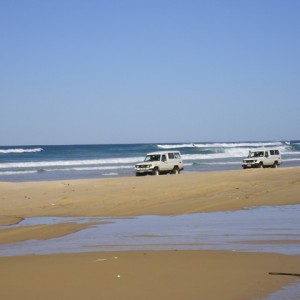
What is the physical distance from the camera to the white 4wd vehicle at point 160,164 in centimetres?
4016

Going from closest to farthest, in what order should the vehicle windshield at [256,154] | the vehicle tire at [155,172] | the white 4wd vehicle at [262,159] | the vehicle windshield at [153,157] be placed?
the vehicle tire at [155,172], the vehicle windshield at [153,157], the white 4wd vehicle at [262,159], the vehicle windshield at [256,154]

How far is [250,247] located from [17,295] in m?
4.24

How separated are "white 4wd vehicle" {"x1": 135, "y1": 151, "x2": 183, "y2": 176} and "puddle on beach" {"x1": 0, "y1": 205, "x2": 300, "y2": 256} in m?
24.1

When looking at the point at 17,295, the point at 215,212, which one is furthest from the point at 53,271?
the point at 215,212

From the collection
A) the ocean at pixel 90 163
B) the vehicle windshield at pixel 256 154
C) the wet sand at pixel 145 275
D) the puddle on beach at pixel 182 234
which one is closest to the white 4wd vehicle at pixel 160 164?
the ocean at pixel 90 163

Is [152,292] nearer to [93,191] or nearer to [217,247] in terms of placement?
[217,247]

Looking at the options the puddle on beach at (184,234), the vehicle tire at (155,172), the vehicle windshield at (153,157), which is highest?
the vehicle windshield at (153,157)

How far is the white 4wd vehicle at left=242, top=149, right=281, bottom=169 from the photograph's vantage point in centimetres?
4491

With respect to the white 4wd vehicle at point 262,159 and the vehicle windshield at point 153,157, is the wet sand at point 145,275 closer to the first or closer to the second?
the vehicle windshield at point 153,157

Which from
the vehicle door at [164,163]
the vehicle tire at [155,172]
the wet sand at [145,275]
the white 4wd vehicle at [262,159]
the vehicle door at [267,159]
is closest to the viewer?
the wet sand at [145,275]

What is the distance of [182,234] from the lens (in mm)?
12133

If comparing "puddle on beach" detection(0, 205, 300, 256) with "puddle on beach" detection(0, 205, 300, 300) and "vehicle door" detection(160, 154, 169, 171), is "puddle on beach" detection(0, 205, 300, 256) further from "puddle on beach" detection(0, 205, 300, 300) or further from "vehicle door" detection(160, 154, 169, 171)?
"vehicle door" detection(160, 154, 169, 171)

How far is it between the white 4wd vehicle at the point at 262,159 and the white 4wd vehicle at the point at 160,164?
561 centimetres

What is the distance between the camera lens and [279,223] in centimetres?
1346
